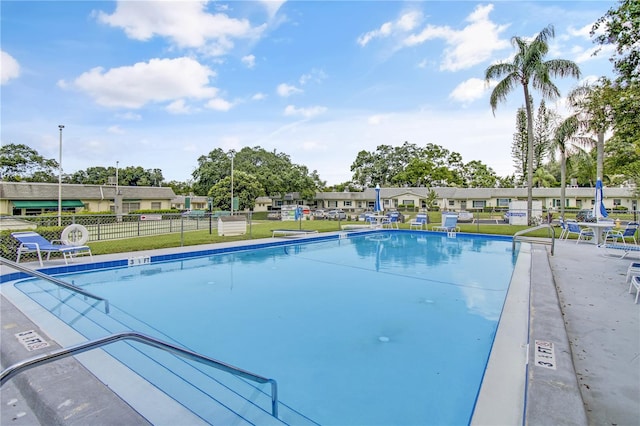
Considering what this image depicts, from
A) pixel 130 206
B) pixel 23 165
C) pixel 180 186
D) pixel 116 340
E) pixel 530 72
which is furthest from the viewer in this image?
pixel 180 186

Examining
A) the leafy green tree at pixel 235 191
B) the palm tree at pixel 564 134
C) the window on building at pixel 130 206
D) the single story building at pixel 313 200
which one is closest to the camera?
the palm tree at pixel 564 134

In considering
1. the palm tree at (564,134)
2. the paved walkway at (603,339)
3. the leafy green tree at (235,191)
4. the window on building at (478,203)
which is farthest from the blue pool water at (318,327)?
the window on building at (478,203)

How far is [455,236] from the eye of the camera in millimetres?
14711

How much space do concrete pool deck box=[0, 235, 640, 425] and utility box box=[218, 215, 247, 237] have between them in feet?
28.6

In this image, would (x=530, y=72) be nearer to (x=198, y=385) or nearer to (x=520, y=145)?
(x=198, y=385)

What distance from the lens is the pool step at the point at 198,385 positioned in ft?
8.28

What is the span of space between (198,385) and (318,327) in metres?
1.90

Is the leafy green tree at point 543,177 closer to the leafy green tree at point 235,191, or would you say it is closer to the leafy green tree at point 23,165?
the leafy green tree at point 235,191

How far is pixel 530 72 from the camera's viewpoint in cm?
1680

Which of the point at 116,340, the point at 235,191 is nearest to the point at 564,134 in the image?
the point at 116,340

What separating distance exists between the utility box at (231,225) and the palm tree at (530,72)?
552 inches

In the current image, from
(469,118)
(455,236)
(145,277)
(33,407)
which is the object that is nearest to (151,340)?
(33,407)

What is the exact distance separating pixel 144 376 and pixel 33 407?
0.83 metres

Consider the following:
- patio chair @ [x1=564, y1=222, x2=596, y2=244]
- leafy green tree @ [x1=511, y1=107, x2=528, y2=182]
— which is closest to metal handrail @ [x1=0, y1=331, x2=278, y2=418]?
patio chair @ [x1=564, y1=222, x2=596, y2=244]
